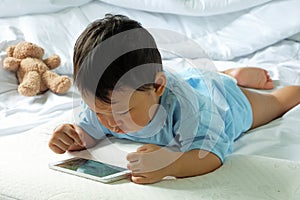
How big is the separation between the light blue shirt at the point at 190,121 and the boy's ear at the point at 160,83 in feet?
0.14

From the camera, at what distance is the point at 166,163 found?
1.05 meters

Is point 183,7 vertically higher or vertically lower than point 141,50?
lower

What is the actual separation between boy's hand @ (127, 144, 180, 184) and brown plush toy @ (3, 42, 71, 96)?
0.61 m

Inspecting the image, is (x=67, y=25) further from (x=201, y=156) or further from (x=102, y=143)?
(x=201, y=156)

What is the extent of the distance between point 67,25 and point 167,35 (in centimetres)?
59

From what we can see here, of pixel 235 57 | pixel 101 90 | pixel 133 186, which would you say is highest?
pixel 101 90

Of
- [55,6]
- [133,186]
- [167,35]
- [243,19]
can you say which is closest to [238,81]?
[167,35]

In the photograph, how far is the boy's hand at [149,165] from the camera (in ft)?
3.37

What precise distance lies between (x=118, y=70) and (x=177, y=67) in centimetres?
61

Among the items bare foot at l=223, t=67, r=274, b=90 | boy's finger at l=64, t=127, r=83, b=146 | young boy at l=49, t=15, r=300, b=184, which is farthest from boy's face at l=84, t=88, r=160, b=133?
bare foot at l=223, t=67, r=274, b=90

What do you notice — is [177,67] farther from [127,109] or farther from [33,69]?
[127,109]

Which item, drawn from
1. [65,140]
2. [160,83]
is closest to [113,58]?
[160,83]

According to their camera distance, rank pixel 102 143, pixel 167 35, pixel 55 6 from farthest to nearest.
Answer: pixel 55 6 → pixel 167 35 → pixel 102 143

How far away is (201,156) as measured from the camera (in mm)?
1068
